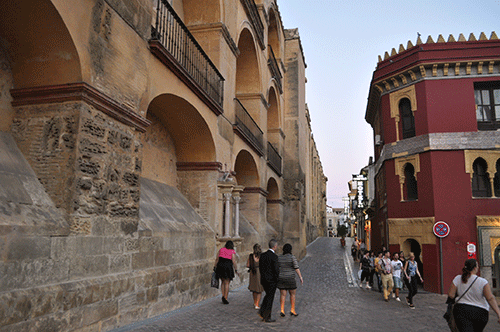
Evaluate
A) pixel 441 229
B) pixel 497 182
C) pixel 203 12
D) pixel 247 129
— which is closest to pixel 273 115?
pixel 247 129

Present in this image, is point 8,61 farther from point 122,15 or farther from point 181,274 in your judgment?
point 181,274

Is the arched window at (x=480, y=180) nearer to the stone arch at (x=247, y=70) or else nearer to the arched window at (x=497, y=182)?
the arched window at (x=497, y=182)

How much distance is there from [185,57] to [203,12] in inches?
128

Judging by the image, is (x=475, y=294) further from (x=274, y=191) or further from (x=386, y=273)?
(x=274, y=191)

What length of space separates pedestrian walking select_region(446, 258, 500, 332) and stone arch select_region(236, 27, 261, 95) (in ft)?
49.3

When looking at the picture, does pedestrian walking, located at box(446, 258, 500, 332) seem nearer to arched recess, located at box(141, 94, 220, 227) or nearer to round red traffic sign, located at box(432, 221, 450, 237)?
arched recess, located at box(141, 94, 220, 227)

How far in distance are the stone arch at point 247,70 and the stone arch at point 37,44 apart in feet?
42.7

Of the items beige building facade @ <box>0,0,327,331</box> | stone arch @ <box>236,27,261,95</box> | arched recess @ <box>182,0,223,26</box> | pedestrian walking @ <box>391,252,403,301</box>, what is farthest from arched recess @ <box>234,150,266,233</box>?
pedestrian walking @ <box>391,252,403,301</box>

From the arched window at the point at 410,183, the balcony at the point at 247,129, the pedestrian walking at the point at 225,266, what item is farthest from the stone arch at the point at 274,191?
the pedestrian walking at the point at 225,266

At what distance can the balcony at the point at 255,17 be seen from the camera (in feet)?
53.2

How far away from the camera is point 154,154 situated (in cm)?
1072

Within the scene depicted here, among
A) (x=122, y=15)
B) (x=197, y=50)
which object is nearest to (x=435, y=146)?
(x=197, y=50)

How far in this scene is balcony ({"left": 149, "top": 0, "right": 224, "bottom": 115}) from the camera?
341 inches

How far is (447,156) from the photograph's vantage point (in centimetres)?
1452
